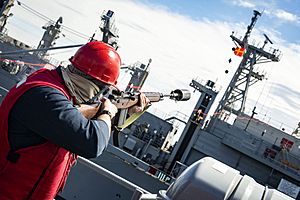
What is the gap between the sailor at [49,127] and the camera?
194cm

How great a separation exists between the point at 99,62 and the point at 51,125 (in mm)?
544

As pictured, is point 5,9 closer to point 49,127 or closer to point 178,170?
point 178,170

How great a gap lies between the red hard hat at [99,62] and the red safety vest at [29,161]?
19cm

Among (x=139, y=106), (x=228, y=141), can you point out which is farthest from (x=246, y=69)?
(x=139, y=106)

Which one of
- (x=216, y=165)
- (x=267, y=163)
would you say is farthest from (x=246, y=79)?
(x=216, y=165)

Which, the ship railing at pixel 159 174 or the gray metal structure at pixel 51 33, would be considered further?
the gray metal structure at pixel 51 33

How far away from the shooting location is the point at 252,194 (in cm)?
302

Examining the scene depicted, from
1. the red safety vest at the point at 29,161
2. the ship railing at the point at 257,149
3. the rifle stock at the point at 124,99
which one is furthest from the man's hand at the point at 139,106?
the ship railing at the point at 257,149

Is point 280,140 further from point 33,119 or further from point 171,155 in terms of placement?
point 33,119

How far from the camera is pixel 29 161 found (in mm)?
2035

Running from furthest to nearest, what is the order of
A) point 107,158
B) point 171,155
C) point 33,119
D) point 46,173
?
point 171,155
point 107,158
point 46,173
point 33,119

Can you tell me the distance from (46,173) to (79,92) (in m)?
0.47

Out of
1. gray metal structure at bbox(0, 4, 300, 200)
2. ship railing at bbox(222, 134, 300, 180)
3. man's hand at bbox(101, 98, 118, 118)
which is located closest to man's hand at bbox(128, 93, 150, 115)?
man's hand at bbox(101, 98, 118, 118)

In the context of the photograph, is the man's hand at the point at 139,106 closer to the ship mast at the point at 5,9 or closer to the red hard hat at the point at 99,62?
the red hard hat at the point at 99,62
